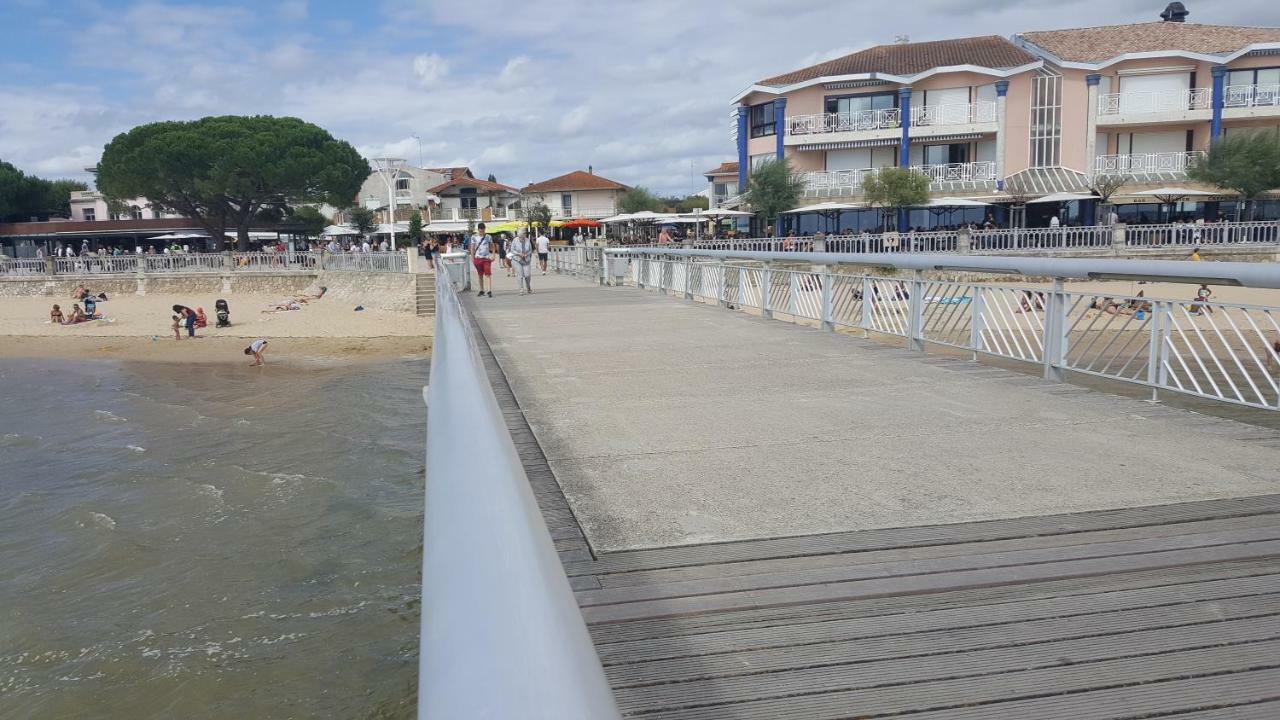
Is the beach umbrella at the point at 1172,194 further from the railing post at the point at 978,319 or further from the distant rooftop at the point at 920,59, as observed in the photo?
the railing post at the point at 978,319

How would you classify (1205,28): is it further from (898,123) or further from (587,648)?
(587,648)

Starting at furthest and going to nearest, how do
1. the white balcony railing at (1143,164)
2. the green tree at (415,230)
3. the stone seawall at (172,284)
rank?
the green tree at (415,230)
the stone seawall at (172,284)
the white balcony railing at (1143,164)

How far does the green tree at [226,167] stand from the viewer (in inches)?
2004

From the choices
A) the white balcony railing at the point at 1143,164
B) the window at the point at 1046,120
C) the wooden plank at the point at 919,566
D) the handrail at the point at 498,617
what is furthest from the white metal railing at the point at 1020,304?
the white balcony railing at the point at 1143,164

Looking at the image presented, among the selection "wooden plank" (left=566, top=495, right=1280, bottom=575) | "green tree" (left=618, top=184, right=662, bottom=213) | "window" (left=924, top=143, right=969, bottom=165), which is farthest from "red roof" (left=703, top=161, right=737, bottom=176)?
"wooden plank" (left=566, top=495, right=1280, bottom=575)

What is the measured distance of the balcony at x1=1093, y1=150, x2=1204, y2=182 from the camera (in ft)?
137

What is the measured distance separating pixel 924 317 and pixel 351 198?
5390cm

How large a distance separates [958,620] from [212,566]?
8.82 m

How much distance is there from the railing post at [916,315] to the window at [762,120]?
124 ft

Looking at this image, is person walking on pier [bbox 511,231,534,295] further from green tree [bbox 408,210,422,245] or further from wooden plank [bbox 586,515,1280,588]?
green tree [bbox 408,210,422,245]

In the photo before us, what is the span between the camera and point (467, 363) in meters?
2.11

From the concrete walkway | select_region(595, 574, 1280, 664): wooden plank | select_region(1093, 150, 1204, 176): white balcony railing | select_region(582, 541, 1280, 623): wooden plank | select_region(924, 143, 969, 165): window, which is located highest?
select_region(924, 143, 969, 165): window

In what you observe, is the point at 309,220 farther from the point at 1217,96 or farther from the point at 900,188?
the point at 1217,96

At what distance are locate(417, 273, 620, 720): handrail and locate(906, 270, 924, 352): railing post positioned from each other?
8.58m
